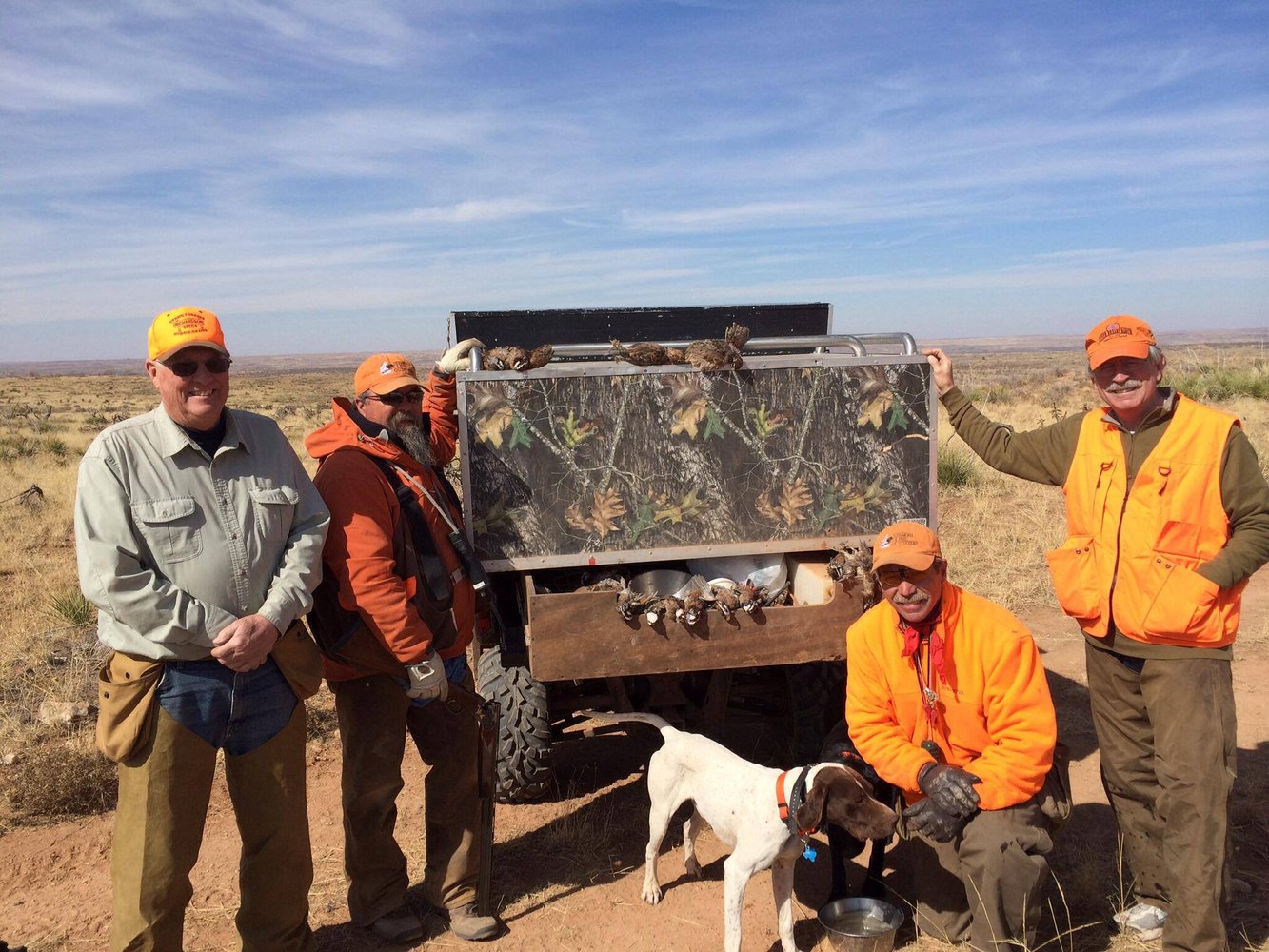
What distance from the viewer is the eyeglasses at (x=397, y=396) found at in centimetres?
387

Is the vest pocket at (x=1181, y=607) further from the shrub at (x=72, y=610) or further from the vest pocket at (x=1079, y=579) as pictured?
the shrub at (x=72, y=610)

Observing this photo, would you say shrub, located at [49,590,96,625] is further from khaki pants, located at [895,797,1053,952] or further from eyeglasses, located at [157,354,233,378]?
Result: khaki pants, located at [895,797,1053,952]

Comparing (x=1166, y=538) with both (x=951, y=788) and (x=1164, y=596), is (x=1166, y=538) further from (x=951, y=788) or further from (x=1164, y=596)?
(x=951, y=788)

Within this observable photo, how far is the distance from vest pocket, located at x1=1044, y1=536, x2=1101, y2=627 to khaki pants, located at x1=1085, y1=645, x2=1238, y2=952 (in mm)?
235

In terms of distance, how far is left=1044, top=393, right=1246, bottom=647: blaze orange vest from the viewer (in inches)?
133

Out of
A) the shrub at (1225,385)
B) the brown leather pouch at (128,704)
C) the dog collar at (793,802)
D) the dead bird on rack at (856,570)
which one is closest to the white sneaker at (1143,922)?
the dog collar at (793,802)

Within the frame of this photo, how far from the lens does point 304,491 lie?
3318 millimetres

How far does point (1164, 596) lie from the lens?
11.1 ft

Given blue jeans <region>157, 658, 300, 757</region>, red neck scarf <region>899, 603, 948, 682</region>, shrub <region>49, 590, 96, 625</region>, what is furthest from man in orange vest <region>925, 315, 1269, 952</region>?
shrub <region>49, 590, 96, 625</region>

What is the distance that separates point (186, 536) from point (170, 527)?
52mm

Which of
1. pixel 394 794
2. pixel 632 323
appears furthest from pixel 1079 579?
pixel 632 323

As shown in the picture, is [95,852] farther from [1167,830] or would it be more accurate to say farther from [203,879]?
[1167,830]

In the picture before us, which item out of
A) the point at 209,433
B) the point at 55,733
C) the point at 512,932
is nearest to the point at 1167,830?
the point at 512,932

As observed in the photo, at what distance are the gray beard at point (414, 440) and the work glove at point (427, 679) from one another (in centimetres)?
83
